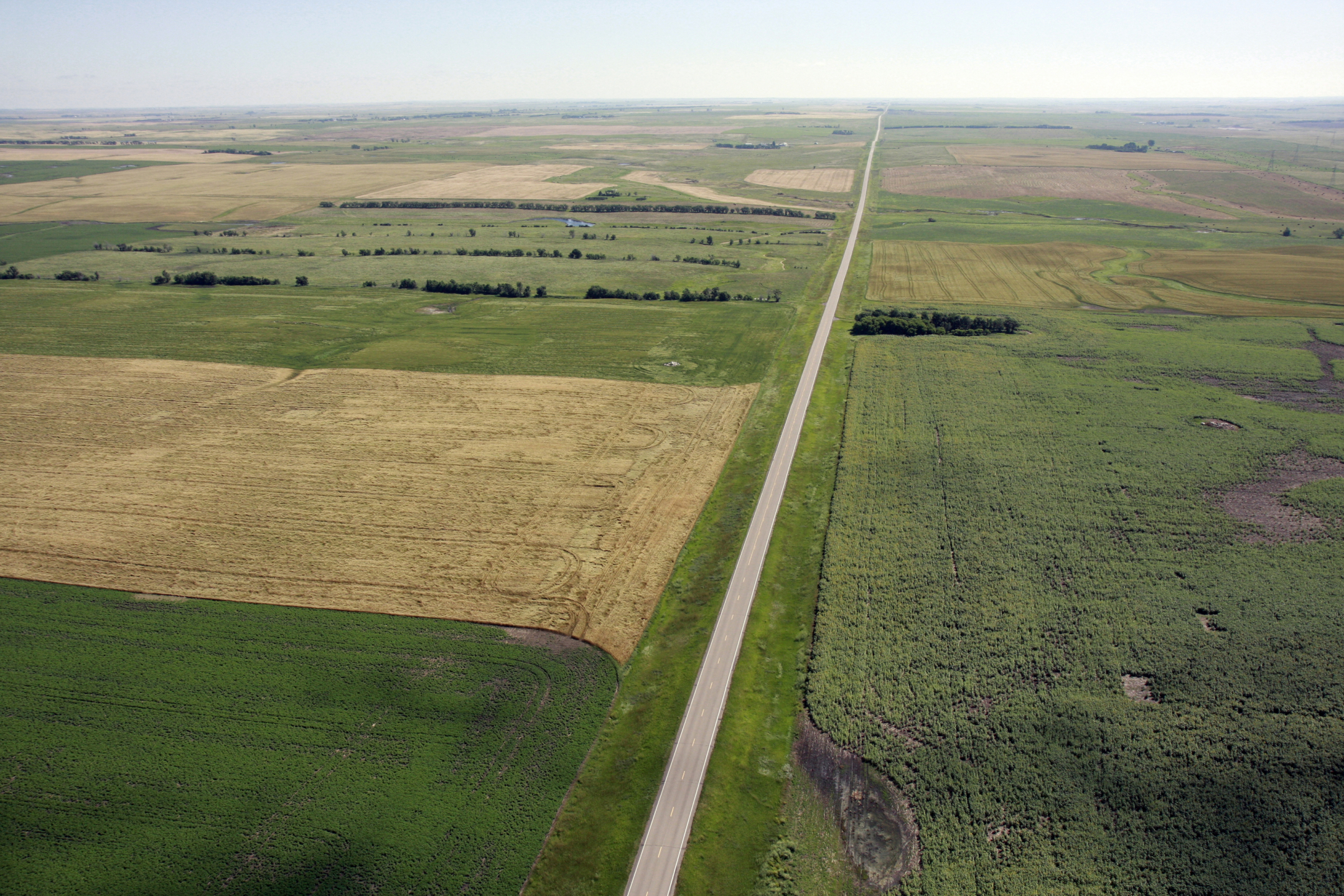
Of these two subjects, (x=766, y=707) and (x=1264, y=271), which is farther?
(x=1264, y=271)

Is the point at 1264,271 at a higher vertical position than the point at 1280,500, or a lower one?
higher

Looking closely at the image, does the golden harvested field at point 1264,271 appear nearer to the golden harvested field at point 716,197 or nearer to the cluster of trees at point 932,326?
the cluster of trees at point 932,326

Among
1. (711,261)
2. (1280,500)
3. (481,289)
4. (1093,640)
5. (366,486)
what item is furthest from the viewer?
(711,261)

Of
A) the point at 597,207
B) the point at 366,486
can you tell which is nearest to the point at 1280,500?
the point at 366,486

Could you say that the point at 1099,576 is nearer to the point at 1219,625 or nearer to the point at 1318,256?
the point at 1219,625

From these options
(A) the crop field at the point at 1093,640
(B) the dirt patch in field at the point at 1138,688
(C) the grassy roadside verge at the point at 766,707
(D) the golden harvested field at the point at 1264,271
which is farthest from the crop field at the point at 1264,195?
(B) the dirt patch in field at the point at 1138,688

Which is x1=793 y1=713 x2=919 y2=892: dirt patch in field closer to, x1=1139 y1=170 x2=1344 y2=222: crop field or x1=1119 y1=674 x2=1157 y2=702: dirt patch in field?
x1=1119 y1=674 x2=1157 y2=702: dirt patch in field

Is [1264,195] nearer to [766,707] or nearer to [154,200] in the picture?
[766,707]
